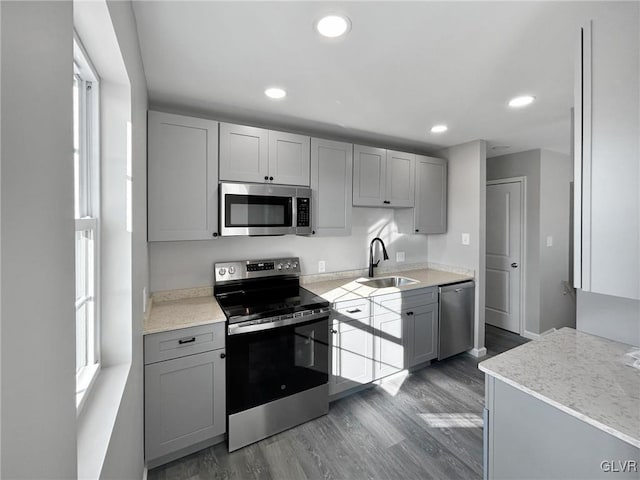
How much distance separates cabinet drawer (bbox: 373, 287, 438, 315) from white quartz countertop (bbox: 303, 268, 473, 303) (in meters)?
0.05

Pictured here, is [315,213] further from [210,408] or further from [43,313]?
[43,313]

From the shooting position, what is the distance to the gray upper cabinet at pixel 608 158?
1.04 metres

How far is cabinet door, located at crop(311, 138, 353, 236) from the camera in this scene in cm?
263

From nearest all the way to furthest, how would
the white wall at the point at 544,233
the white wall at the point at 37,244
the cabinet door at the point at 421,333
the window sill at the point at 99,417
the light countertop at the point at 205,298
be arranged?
the white wall at the point at 37,244 → the window sill at the point at 99,417 → the light countertop at the point at 205,298 → the cabinet door at the point at 421,333 → the white wall at the point at 544,233

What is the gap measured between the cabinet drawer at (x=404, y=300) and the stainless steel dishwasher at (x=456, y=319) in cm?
16

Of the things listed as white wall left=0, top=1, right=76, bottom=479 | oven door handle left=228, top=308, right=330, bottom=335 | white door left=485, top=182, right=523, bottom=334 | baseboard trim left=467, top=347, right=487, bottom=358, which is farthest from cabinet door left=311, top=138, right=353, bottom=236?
white door left=485, top=182, right=523, bottom=334

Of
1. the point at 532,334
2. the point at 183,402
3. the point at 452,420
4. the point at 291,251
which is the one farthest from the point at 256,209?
the point at 532,334

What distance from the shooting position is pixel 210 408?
1.87m

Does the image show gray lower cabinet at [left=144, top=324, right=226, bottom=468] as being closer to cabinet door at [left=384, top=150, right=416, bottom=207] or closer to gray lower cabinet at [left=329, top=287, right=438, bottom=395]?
gray lower cabinet at [left=329, top=287, right=438, bottom=395]

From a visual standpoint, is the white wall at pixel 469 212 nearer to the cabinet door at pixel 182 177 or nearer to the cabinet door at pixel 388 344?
the cabinet door at pixel 388 344

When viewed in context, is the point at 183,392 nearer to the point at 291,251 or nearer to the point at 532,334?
the point at 291,251

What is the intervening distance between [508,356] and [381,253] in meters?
2.13

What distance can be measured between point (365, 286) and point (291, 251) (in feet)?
2.69

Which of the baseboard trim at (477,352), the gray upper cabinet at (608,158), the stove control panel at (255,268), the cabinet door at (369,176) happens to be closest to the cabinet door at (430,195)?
the cabinet door at (369,176)
